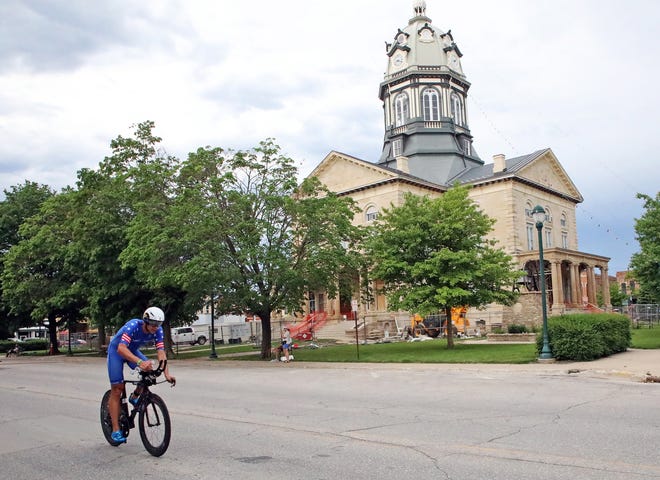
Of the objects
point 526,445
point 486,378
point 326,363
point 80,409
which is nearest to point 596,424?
point 526,445

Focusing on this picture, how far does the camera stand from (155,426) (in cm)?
731

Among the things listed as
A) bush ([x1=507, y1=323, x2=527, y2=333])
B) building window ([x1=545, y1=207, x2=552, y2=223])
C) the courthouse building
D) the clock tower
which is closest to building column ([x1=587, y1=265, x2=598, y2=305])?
the courthouse building

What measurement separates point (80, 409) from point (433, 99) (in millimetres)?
53956

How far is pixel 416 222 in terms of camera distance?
92.2 ft

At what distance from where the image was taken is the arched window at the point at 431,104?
6062 centimetres

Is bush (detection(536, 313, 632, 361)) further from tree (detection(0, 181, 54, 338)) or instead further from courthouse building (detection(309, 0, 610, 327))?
tree (detection(0, 181, 54, 338))

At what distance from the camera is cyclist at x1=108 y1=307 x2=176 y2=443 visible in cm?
732

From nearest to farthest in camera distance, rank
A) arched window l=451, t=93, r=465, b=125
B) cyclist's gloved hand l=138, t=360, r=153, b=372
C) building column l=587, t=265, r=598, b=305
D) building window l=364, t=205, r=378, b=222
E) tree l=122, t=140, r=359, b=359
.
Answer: cyclist's gloved hand l=138, t=360, r=153, b=372, tree l=122, t=140, r=359, b=359, building column l=587, t=265, r=598, b=305, building window l=364, t=205, r=378, b=222, arched window l=451, t=93, r=465, b=125

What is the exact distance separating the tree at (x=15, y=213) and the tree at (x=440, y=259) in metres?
29.8

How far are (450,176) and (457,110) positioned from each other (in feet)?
30.3

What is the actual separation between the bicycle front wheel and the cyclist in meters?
0.40

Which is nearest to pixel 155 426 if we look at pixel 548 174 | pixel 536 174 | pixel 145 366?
pixel 145 366

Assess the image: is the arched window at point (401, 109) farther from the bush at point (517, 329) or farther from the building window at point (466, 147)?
the bush at point (517, 329)

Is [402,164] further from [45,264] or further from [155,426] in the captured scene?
[155,426]
